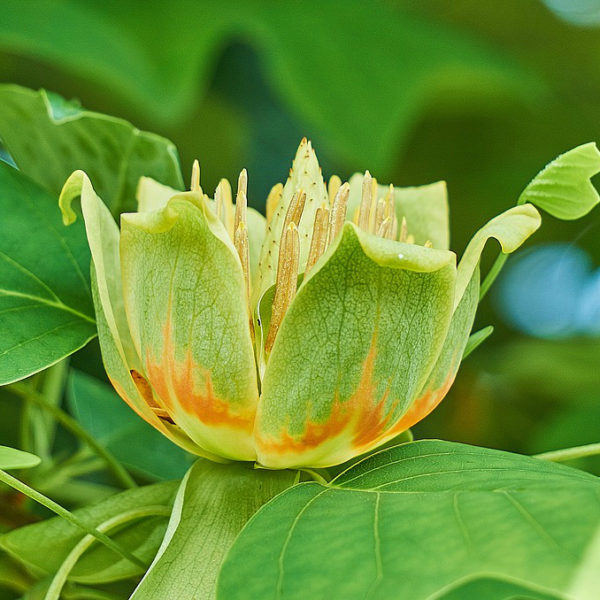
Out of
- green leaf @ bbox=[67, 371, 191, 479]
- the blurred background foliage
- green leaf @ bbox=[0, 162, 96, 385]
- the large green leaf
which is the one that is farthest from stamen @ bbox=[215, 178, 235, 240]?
the large green leaf

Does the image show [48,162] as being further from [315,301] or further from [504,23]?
[504,23]

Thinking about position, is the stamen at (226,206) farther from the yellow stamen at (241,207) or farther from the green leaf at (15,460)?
the green leaf at (15,460)

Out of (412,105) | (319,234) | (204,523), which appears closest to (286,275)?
(319,234)

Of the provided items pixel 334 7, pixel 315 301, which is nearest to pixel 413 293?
pixel 315 301

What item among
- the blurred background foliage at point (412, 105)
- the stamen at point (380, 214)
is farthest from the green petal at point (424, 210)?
the blurred background foliage at point (412, 105)

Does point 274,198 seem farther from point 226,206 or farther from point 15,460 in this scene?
point 15,460

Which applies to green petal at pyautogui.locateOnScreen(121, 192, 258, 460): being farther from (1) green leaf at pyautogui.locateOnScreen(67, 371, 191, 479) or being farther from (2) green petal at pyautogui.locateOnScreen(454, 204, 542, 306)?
(1) green leaf at pyautogui.locateOnScreen(67, 371, 191, 479)
